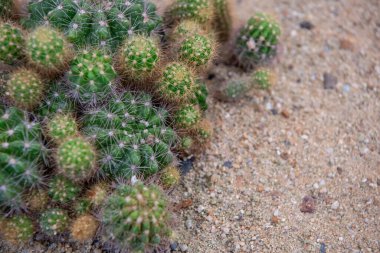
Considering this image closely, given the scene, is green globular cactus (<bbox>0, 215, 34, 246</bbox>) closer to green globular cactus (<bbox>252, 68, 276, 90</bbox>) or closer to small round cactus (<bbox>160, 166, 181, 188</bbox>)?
small round cactus (<bbox>160, 166, 181, 188</bbox>)

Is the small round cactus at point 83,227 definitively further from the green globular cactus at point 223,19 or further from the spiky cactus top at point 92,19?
the green globular cactus at point 223,19

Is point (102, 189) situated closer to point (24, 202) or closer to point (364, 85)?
point (24, 202)

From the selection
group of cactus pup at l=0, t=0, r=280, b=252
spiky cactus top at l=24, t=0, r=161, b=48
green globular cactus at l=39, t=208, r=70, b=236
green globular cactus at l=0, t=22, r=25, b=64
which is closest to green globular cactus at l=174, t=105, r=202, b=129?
group of cactus pup at l=0, t=0, r=280, b=252

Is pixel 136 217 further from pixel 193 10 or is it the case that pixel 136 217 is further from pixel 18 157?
pixel 193 10

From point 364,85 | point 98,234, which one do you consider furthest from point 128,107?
point 364,85

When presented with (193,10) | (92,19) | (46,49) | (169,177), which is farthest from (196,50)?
(46,49)

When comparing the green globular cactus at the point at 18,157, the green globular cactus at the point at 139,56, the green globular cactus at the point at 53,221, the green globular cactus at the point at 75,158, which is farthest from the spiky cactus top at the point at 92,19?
the green globular cactus at the point at 53,221
